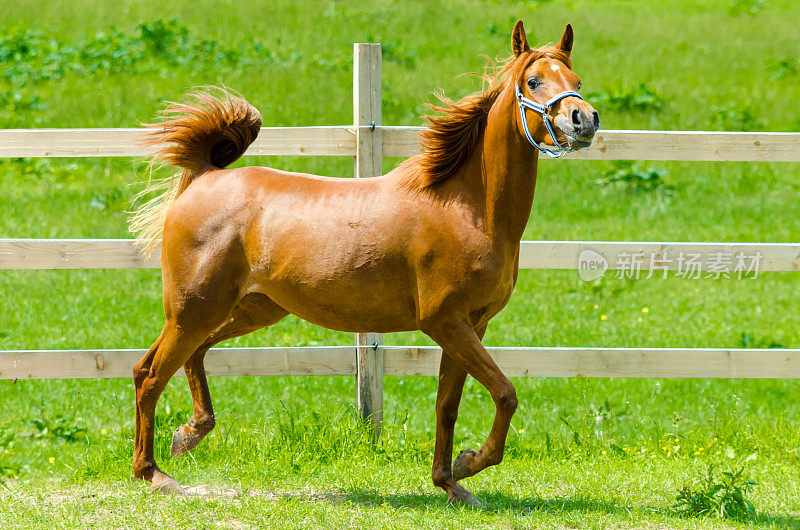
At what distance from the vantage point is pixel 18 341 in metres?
7.34

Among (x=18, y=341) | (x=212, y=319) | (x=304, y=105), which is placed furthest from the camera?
(x=304, y=105)

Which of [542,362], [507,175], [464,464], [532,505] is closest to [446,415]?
[464,464]

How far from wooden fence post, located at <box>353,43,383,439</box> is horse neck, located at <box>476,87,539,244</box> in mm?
1199

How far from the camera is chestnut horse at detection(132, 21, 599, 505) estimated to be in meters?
4.08

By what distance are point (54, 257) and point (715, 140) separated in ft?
12.6

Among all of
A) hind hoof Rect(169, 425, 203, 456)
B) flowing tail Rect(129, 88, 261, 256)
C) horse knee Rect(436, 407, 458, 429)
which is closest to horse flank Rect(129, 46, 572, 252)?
flowing tail Rect(129, 88, 261, 256)

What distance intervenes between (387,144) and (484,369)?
5.66ft

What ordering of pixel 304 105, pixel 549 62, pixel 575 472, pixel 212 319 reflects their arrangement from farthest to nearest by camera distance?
1. pixel 304 105
2. pixel 575 472
3. pixel 212 319
4. pixel 549 62

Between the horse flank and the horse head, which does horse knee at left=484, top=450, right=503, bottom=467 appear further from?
the horse head

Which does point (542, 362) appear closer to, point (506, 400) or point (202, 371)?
point (506, 400)

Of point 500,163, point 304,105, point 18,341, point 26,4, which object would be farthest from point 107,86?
point 500,163

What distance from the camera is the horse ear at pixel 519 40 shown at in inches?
158

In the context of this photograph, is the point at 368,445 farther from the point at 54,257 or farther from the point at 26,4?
the point at 26,4

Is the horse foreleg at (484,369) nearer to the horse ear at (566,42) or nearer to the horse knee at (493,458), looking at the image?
the horse knee at (493,458)
